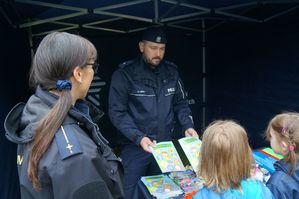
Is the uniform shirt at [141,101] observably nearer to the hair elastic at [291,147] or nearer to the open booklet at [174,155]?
the open booklet at [174,155]

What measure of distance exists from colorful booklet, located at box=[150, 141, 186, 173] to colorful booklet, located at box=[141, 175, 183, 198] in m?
0.11

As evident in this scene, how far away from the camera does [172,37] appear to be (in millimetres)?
4441

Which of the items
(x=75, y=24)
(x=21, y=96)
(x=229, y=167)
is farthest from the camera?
(x=75, y=24)

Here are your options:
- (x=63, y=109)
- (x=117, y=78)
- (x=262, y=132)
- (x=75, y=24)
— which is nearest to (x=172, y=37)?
(x=75, y=24)

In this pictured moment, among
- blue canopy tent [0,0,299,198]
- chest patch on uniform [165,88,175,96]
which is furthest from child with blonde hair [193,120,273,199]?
blue canopy tent [0,0,299,198]

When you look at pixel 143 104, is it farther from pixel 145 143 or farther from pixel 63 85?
pixel 63 85

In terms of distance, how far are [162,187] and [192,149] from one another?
0.31 meters

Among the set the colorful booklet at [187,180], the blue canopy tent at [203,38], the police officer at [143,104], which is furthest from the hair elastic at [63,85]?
the blue canopy tent at [203,38]

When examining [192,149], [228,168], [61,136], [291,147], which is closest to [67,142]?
[61,136]

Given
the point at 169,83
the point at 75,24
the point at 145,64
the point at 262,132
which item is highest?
the point at 75,24

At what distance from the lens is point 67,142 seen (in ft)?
3.14

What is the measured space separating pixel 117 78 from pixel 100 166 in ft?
5.44

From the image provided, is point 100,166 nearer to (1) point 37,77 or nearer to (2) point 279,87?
(1) point 37,77

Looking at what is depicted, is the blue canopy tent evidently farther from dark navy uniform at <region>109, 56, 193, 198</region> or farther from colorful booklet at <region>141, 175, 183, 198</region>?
colorful booklet at <region>141, 175, 183, 198</region>
